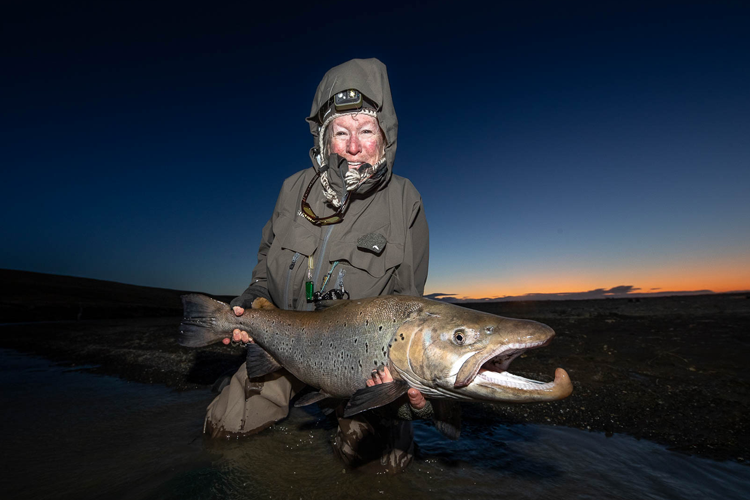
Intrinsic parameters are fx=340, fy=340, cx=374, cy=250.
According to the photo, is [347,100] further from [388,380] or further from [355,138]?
[388,380]

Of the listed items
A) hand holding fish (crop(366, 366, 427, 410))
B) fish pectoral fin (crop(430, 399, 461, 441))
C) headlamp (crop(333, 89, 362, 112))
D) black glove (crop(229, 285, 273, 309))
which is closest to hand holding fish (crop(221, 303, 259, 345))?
black glove (crop(229, 285, 273, 309))

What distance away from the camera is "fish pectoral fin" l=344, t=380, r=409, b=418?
2.21 m

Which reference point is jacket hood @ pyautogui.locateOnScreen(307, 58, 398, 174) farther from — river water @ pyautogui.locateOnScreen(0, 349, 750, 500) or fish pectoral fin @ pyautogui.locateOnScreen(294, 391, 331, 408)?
river water @ pyautogui.locateOnScreen(0, 349, 750, 500)

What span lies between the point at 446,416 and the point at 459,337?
36.5 inches

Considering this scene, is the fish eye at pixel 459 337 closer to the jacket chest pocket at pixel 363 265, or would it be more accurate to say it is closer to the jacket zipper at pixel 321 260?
the jacket chest pocket at pixel 363 265

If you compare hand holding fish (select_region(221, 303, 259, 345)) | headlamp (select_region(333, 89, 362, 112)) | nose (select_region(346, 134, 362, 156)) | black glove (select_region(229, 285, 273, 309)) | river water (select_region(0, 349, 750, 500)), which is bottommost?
river water (select_region(0, 349, 750, 500))

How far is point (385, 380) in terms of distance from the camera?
8.34 ft

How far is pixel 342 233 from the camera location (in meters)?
3.91

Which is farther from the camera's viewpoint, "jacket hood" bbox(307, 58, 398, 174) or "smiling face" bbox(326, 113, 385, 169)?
"jacket hood" bbox(307, 58, 398, 174)

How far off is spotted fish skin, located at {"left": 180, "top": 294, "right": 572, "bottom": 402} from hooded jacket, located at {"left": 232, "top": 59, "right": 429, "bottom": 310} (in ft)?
1.74

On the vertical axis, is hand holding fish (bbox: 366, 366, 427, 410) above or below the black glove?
below

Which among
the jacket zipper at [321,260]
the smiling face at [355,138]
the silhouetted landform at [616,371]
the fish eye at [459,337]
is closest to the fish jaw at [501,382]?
the fish eye at [459,337]

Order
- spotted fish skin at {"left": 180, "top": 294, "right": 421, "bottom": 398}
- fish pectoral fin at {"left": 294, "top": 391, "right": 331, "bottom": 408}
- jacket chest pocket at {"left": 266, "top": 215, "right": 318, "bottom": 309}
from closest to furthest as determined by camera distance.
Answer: spotted fish skin at {"left": 180, "top": 294, "right": 421, "bottom": 398} → fish pectoral fin at {"left": 294, "top": 391, "right": 331, "bottom": 408} → jacket chest pocket at {"left": 266, "top": 215, "right": 318, "bottom": 309}

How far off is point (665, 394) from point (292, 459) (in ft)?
18.3
